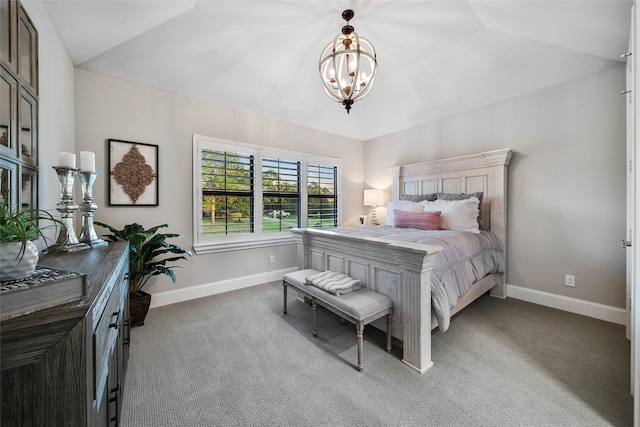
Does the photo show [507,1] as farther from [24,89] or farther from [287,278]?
[24,89]

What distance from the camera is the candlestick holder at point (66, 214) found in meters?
1.42

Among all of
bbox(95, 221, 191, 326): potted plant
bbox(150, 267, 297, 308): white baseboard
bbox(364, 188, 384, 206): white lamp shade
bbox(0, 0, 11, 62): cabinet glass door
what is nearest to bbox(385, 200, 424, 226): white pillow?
bbox(364, 188, 384, 206): white lamp shade

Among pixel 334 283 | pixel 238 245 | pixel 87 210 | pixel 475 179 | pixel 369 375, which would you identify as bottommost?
pixel 369 375

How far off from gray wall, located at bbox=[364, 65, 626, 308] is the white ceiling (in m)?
0.24

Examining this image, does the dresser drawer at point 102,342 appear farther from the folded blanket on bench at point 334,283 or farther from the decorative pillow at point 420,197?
the decorative pillow at point 420,197

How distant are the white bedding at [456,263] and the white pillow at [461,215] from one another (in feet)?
0.48

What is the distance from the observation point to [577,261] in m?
2.71

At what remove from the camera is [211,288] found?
328cm

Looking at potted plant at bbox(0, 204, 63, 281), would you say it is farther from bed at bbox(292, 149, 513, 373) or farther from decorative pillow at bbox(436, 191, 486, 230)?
decorative pillow at bbox(436, 191, 486, 230)

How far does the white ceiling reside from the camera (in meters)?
2.07

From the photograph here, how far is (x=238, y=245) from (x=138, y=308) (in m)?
1.31

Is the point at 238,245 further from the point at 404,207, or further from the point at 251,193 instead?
the point at 404,207

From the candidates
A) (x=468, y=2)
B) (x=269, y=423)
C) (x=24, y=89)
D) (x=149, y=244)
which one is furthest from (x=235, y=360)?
(x=468, y=2)

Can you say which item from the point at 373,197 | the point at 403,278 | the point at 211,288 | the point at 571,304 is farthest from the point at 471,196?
the point at 211,288
